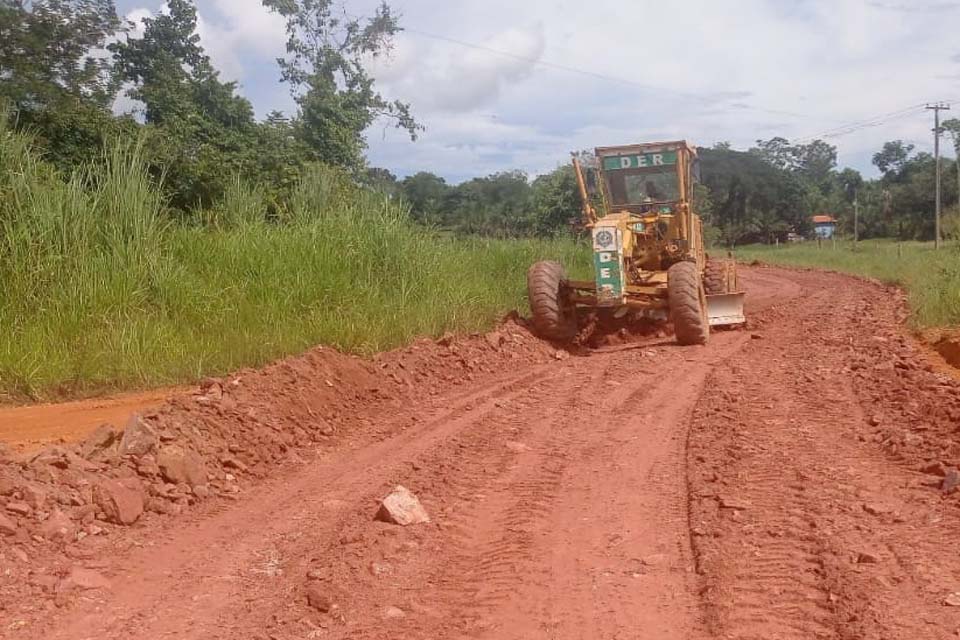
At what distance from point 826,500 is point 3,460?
184 inches

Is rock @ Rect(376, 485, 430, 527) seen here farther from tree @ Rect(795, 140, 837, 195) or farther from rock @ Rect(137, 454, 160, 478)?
tree @ Rect(795, 140, 837, 195)

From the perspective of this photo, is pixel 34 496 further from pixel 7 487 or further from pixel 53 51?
pixel 53 51

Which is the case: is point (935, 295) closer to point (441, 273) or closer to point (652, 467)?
point (441, 273)

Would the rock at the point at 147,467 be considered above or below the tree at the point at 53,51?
below

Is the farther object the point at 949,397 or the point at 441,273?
the point at 441,273

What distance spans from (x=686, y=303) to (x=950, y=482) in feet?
22.6

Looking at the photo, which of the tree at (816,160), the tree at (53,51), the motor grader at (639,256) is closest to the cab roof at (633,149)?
the motor grader at (639,256)

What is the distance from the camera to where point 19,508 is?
4.84m

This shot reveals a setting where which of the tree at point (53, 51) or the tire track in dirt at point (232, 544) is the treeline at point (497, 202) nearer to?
the tree at point (53, 51)

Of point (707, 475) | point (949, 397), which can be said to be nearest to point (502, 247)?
point (949, 397)

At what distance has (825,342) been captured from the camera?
1226 centimetres

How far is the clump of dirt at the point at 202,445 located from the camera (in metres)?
5.00

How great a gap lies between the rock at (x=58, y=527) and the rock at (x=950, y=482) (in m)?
4.73

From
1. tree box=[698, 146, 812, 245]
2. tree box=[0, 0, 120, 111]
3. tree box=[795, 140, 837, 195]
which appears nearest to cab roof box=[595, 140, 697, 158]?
tree box=[0, 0, 120, 111]
